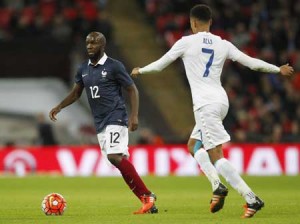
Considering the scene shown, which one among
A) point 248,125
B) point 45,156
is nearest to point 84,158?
point 45,156

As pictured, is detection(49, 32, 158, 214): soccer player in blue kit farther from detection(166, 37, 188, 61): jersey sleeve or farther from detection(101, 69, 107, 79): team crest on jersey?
detection(166, 37, 188, 61): jersey sleeve

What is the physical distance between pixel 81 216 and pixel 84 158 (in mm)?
12699

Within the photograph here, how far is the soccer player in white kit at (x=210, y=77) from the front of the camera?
10.5 metres

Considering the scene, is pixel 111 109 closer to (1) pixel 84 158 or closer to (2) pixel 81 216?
(2) pixel 81 216

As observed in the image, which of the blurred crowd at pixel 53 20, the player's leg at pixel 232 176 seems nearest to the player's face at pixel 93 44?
the player's leg at pixel 232 176

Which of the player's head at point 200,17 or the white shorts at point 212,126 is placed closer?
the white shorts at point 212,126

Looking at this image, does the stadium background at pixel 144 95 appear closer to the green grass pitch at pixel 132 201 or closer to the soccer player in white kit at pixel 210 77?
the green grass pitch at pixel 132 201

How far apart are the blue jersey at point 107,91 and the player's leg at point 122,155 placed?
10 cm

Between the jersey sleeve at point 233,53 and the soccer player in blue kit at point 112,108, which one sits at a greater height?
the jersey sleeve at point 233,53

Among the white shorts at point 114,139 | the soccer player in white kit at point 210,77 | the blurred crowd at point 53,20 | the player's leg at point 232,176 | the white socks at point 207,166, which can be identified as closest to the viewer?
the player's leg at point 232,176

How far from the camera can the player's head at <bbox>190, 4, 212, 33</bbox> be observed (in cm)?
1073

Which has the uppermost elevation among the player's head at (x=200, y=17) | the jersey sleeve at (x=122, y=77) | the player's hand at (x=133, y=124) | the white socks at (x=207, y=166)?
the player's head at (x=200, y=17)

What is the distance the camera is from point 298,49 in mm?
26391

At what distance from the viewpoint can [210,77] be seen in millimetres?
10695
